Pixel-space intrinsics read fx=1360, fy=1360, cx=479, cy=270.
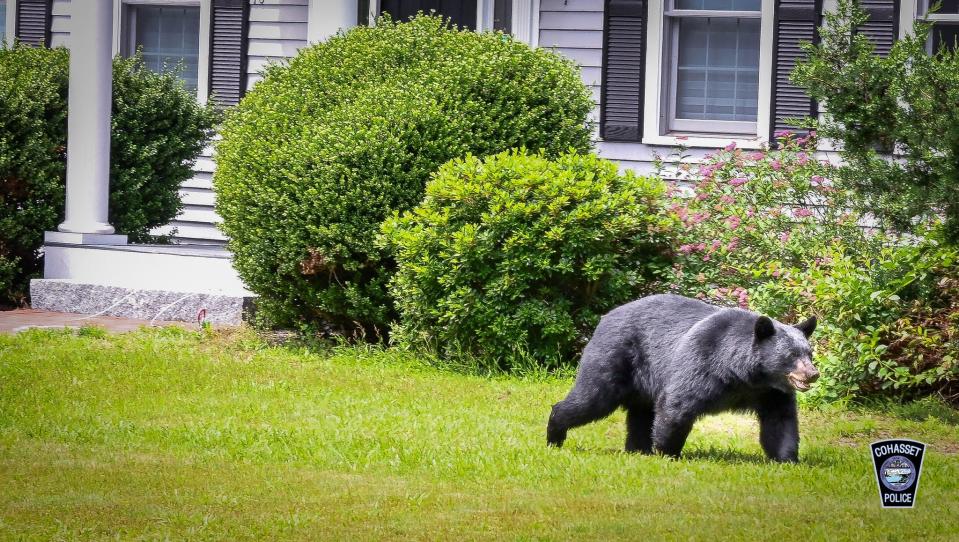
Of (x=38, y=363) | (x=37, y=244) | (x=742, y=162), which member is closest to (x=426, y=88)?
(x=742, y=162)

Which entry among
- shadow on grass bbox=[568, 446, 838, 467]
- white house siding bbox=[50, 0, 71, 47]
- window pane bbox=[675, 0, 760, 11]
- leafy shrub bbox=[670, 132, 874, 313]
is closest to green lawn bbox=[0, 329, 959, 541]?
shadow on grass bbox=[568, 446, 838, 467]

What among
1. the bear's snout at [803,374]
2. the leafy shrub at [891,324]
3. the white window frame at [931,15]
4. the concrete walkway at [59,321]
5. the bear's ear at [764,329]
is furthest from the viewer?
the white window frame at [931,15]

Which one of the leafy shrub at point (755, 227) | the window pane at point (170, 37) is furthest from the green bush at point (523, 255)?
the window pane at point (170, 37)

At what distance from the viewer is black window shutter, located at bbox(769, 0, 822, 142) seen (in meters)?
12.7

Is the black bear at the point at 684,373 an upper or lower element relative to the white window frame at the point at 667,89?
lower

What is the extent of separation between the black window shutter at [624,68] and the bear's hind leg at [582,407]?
670cm

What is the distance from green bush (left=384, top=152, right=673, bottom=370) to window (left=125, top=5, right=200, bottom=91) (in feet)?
22.6

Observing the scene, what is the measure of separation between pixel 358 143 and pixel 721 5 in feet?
15.8

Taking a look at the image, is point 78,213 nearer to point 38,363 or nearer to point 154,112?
point 154,112

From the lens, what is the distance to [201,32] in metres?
15.3

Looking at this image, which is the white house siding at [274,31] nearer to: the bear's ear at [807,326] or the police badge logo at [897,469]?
the bear's ear at [807,326]

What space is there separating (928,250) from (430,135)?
379 centimetres

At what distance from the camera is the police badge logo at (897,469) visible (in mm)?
5324

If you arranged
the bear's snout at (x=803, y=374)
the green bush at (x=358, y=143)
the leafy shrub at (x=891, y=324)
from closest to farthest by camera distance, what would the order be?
the bear's snout at (x=803, y=374), the leafy shrub at (x=891, y=324), the green bush at (x=358, y=143)
